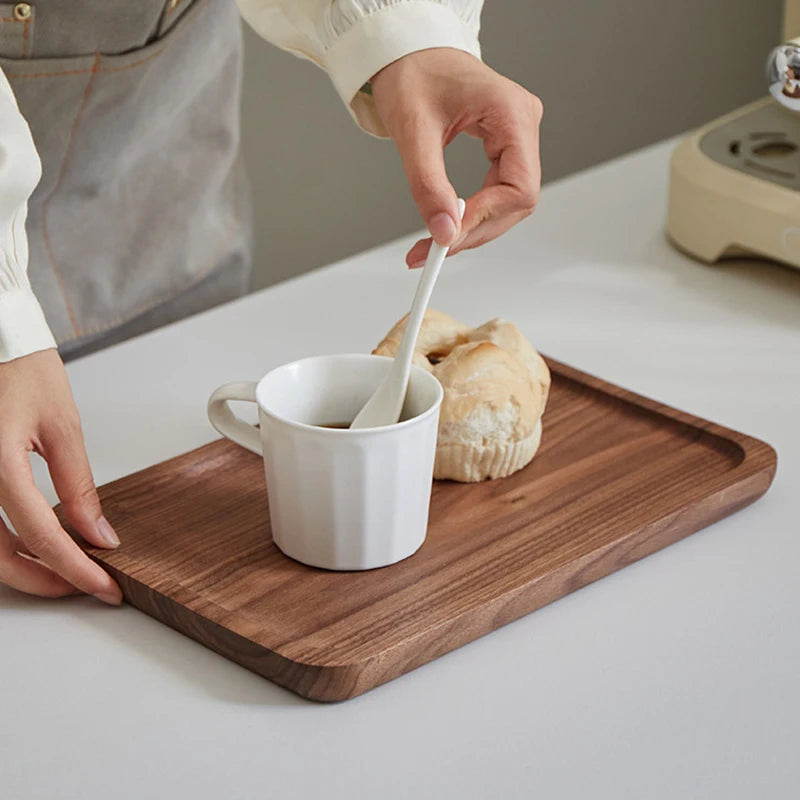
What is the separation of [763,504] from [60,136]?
0.75 metres

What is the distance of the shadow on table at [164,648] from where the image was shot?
710mm

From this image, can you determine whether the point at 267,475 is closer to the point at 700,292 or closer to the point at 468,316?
the point at 468,316

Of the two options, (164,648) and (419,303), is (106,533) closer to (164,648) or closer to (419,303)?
(164,648)

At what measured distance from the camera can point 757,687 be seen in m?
0.71

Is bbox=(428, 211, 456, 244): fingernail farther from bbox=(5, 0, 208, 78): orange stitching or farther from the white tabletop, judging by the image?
bbox=(5, 0, 208, 78): orange stitching

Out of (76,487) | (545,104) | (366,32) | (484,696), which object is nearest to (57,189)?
(366,32)

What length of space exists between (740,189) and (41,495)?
0.78m

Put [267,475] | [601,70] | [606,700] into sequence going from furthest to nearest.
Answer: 1. [601,70]
2. [267,475]
3. [606,700]

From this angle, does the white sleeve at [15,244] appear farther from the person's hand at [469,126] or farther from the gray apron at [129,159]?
the gray apron at [129,159]

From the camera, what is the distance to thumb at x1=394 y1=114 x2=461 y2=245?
79 cm

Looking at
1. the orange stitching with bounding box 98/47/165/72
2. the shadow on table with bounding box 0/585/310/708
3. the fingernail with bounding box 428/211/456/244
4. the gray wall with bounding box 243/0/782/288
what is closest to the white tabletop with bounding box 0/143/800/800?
the shadow on table with bounding box 0/585/310/708

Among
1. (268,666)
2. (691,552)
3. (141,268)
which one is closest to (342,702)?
(268,666)

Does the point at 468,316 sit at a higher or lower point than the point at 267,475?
lower

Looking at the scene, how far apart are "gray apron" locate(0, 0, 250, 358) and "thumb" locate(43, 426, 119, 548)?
0.51 metres
